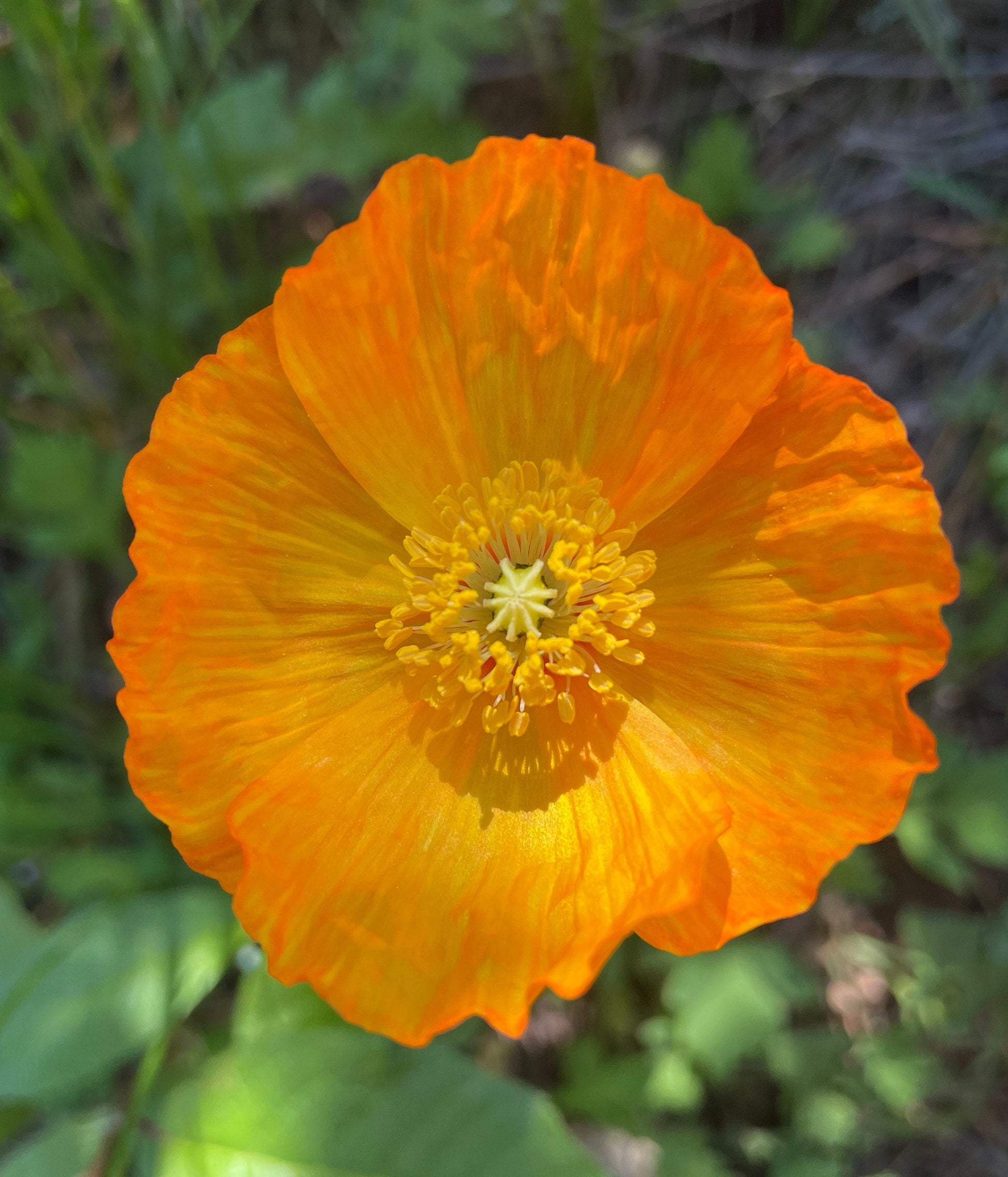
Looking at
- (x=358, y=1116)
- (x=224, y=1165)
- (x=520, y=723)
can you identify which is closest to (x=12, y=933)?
(x=224, y=1165)

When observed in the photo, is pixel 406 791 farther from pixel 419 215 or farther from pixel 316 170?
pixel 316 170

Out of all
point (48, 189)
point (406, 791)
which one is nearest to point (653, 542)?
point (406, 791)

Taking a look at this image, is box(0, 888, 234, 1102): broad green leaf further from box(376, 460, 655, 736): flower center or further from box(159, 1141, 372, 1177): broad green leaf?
box(376, 460, 655, 736): flower center

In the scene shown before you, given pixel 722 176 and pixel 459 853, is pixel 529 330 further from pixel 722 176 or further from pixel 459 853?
pixel 722 176

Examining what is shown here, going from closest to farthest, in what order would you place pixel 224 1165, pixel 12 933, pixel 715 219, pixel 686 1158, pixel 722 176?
pixel 224 1165 < pixel 12 933 < pixel 686 1158 < pixel 722 176 < pixel 715 219

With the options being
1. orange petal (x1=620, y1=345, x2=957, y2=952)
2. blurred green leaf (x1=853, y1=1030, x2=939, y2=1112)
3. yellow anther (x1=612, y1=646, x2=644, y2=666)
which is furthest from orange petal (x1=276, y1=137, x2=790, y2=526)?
blurred green leaf (x1=853, y1=1030, x2=939, y2=1112)
